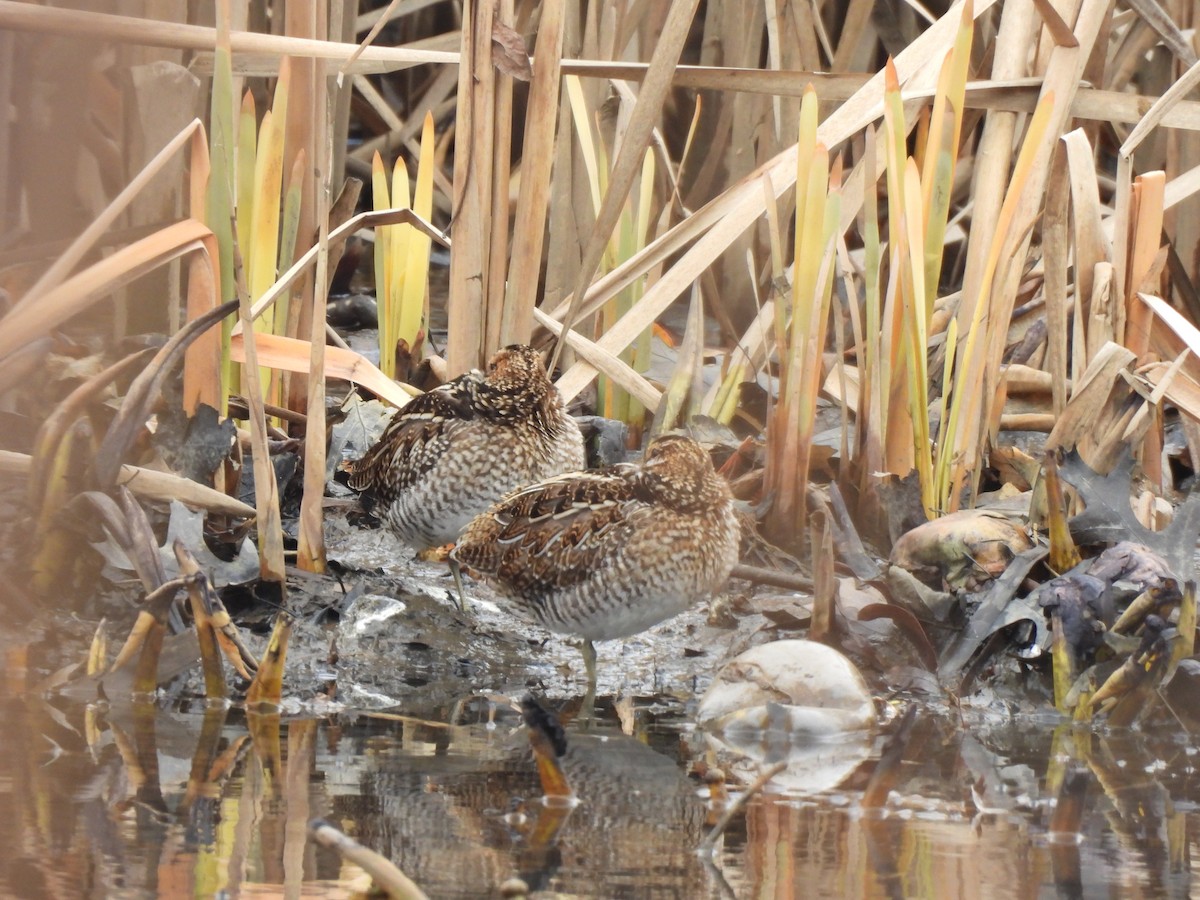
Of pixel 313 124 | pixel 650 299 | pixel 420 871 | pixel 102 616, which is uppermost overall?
pixel 313 124

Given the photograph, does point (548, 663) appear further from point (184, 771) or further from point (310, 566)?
point (184, 771)

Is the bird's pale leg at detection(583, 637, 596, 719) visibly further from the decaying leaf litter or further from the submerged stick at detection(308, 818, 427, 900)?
the submerged stick at detection(308, 818, 427, 900)

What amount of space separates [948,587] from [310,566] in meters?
1.90

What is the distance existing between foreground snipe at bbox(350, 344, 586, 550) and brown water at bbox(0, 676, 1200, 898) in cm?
106

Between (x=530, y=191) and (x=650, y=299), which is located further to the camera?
(x=650, y=299)

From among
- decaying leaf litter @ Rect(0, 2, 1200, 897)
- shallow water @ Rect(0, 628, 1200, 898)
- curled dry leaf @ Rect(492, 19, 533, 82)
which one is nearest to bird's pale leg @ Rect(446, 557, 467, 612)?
decaying leaf litter @ Rect(0, 2, 1200, 897)

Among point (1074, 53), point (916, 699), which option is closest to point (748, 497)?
point (916, 699)

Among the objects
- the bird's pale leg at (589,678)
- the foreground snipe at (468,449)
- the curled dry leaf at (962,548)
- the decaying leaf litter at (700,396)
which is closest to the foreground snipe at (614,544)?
the bird's pale leg at (589,678)

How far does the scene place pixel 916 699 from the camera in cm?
431

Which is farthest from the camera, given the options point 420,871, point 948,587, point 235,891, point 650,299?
point 650,299

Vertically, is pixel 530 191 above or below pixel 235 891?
above

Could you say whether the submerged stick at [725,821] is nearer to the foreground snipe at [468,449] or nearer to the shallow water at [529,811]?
the shallow water at [529,811]

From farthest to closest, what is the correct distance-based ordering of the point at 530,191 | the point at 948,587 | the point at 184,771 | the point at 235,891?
the point at 530,191 → the point at 948,587 → the point at 184,771 → the point at 235,891

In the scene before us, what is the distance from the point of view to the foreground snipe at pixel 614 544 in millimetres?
4238
